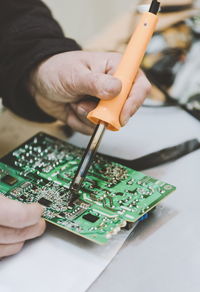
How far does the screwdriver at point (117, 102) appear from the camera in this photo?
1.74 feet

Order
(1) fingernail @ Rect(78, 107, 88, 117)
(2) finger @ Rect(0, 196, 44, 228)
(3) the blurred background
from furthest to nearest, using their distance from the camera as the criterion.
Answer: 1. (3) the blurred background
2. (1) fingernail @ Rect(78, 107, 88, 117)
3. (2) finger @ Rect(0, 196, 44, 228)

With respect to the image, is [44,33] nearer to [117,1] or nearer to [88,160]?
[88,160]

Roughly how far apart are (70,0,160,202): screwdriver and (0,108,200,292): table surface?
0.09 meters

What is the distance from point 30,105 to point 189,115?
0.29m

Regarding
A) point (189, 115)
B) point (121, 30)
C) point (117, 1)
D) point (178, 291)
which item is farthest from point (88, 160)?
point (117, 1)

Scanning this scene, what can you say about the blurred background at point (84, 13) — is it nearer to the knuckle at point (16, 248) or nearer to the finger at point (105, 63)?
the finger at point (105, 63)

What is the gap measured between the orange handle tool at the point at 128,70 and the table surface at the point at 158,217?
0.13 metres

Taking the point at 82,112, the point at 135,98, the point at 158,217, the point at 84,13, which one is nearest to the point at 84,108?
the point at 82,112

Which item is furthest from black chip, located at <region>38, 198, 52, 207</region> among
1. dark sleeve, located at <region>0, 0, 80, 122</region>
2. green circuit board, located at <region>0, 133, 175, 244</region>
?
A: dark sleeve, located at <region>0, 0, 80, 122</region>

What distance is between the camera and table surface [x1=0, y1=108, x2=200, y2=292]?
0.46 m

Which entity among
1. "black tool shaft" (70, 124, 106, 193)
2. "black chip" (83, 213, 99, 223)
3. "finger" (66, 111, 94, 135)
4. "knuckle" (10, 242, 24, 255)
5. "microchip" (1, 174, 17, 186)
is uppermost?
"black tool shaft" (70, 124, 106, 193)

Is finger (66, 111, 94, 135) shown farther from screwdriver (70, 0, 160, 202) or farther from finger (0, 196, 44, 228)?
finger (0, 196, 44, 228)

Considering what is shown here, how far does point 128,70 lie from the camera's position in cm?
56

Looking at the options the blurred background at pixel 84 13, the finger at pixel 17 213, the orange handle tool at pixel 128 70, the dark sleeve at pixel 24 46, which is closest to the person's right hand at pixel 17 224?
the finger at pixel 17 213
